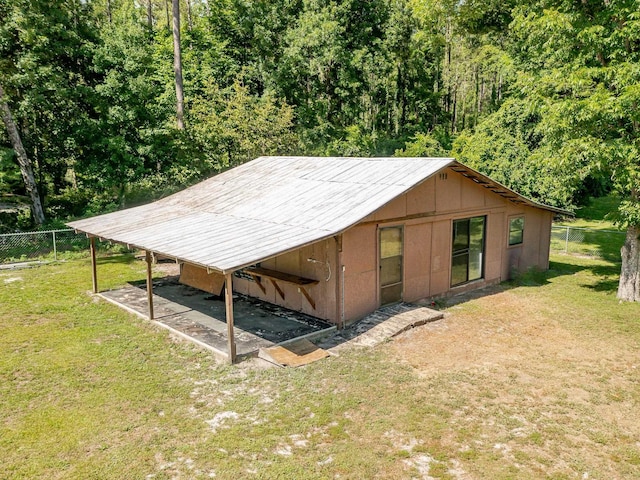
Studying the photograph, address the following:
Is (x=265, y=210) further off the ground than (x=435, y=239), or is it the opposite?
(x=265, y=210)

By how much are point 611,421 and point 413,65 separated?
104 feet

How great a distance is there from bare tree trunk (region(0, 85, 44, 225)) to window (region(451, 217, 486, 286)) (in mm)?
17400

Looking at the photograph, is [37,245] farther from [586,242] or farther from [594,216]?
[594,216]

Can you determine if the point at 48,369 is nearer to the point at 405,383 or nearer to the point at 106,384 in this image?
the point at 106,384

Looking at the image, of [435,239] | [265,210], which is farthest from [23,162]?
[435,239]

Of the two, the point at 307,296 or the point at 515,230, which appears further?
the point at 515,230

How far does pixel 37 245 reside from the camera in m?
19.5

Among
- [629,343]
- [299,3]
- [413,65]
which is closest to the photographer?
[629,343]

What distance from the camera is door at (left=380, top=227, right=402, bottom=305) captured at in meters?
12.2

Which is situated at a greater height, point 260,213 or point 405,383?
point 260,213

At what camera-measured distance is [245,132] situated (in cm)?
2473

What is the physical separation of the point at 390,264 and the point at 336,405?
513 centimetres

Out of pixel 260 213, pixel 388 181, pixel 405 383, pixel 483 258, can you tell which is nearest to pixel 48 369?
pixel 260 213

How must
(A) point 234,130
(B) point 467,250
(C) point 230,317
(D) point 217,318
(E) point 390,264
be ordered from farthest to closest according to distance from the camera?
(A) point 234,130 < (B) point 467,250 < (E) point 390,264 < (D) point 217,318 < (C) point 230,317
